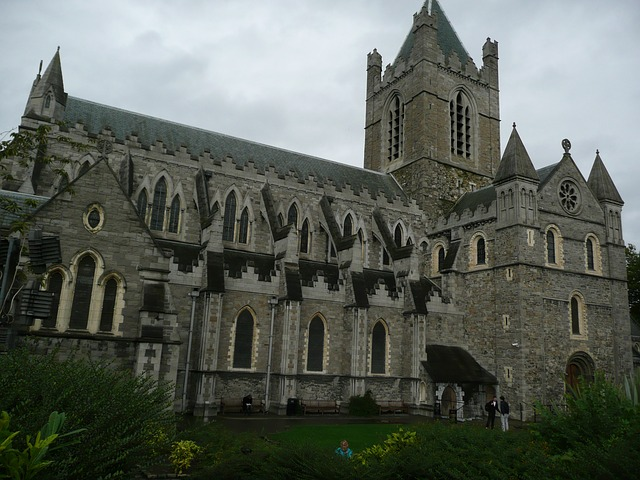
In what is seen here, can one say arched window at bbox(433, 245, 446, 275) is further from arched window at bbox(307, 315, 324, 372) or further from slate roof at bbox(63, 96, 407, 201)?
arched window at bbox(307, 315, 324, 372)

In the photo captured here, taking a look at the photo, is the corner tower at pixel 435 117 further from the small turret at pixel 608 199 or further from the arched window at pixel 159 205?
the arched window at pixel 159 205

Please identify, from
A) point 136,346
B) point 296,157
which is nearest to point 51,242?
point 136,346

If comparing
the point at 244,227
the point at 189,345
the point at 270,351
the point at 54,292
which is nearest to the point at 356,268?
the point at 270,351

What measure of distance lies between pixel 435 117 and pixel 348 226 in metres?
12.3

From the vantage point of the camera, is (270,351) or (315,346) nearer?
(270,351)

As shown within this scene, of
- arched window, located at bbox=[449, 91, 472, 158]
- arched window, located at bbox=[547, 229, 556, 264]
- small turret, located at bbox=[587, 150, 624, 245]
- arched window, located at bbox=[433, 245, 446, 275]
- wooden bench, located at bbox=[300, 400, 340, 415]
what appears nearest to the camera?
wooden bench, located at bbox=[300, 400, 340, 415]

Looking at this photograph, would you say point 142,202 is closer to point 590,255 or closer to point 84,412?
point 84,412

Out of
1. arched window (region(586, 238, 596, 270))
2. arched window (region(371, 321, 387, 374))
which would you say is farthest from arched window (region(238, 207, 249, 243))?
arched window (region(586, 238, 596, 270))

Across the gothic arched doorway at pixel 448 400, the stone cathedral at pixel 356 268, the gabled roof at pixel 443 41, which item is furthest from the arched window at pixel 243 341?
the gabled roof at pixel 443 41

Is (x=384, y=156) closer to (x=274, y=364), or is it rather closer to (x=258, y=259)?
(x=258, y=259)

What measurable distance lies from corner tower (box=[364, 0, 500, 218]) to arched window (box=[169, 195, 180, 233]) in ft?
56.6

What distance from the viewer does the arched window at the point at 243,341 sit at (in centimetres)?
2484

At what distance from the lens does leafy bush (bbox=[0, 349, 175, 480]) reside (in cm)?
559

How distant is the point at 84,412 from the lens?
599 cm
